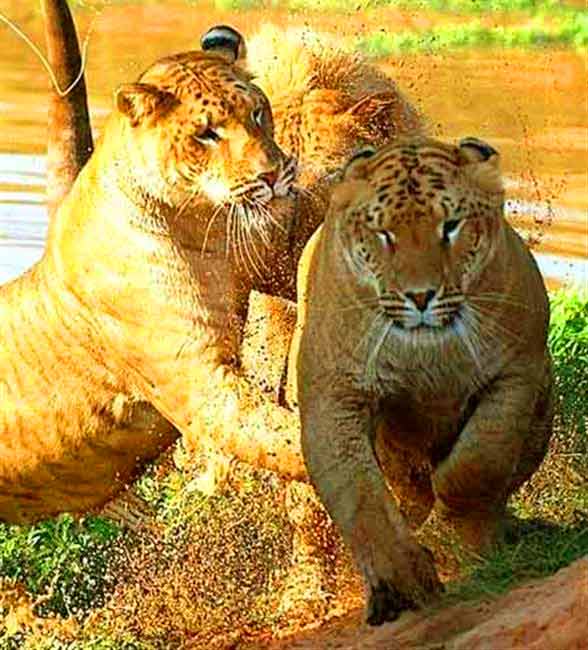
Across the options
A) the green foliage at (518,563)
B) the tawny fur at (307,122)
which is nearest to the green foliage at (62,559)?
the tawny fur at (307,122)

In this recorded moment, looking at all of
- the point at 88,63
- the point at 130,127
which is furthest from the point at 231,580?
the point at 88,63

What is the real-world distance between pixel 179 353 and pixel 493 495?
49.7 inches

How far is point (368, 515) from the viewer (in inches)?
219

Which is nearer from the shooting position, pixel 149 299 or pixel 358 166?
pixel 358 166

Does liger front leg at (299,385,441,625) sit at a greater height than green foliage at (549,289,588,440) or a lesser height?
greater

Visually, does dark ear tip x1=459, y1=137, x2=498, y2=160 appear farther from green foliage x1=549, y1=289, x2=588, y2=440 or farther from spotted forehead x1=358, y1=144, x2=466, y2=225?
green foliage x1=549, y1=289, x2=588, y2=440

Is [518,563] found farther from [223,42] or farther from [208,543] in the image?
[208,543]

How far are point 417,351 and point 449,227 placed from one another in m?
0.32

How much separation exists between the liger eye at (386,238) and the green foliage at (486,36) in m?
14.7

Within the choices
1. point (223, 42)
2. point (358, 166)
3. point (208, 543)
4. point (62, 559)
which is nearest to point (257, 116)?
point (223, 42)

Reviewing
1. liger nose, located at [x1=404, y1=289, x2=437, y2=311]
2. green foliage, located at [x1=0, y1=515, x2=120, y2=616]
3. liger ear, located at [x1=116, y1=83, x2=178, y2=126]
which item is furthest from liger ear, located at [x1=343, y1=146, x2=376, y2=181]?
green foliage, located at [x1=0, y1=515, x2=120, y2=616]

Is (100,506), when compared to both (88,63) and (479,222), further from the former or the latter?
(88,63)

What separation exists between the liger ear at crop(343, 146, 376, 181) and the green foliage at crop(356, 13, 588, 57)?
47.1 feet

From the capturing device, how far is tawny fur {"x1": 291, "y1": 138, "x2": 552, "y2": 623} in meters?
5.45
